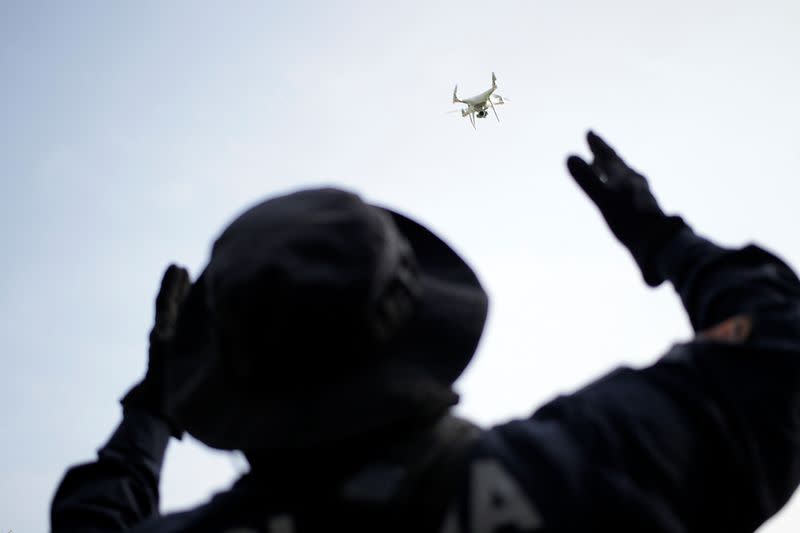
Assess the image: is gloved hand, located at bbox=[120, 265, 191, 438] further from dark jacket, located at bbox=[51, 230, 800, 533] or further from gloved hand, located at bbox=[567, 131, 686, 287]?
gloved hand, located at bbox=[567, 131, 686, 287]

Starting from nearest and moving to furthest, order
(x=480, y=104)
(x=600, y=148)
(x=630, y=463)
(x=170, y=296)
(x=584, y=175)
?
(x=630, y=463) → (x=584, y=175) → (x=600, y=148) → (x=170, y=296) → (x=480, y=104)

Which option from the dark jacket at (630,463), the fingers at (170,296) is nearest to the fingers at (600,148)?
the dark jacket at (630,463)

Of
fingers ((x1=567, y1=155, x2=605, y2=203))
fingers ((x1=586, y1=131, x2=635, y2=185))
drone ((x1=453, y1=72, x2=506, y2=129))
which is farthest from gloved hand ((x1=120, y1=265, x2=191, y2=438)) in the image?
drone ((x1=453, y1=72, x2=506, y2=129))

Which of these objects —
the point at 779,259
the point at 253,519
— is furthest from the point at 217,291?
the point at 779,259

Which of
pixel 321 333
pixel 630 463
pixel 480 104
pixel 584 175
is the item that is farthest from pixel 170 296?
pixel 480 104

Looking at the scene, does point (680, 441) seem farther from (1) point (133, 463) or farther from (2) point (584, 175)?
(1) point (133, 463)

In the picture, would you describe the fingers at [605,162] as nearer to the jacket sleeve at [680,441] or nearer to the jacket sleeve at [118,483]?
the jacket sleeve at [680,441]
